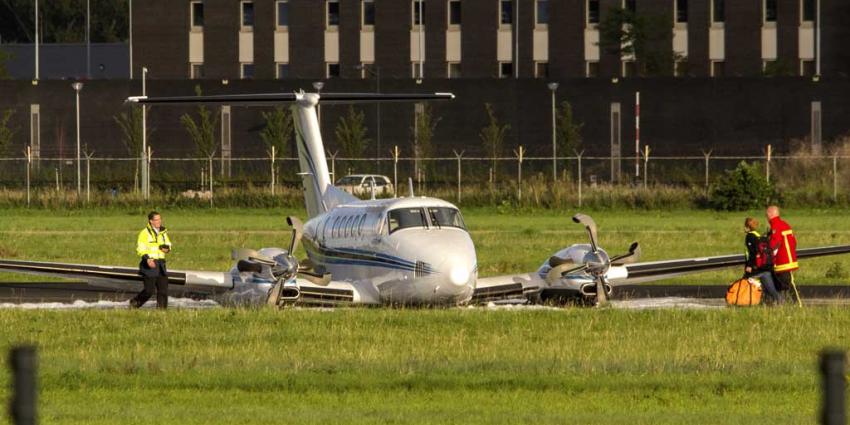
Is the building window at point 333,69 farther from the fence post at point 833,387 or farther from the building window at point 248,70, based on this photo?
the fence post at point 833,387

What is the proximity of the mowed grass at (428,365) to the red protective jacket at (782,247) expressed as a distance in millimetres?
1612

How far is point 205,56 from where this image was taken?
331ft

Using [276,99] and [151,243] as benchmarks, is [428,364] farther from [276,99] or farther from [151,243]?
[276,99]

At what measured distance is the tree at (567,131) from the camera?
8538 cm

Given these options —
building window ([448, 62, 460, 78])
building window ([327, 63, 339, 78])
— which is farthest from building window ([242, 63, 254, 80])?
building window ([448, 62, 460, 78])

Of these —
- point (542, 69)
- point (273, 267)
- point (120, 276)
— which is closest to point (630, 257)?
point (273, 267)

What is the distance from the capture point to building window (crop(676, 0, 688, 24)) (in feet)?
323

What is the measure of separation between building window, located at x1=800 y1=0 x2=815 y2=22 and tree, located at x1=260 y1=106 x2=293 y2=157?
109ft

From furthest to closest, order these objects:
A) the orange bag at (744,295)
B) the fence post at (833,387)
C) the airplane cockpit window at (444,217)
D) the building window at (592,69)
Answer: the building window at (592,69) < the orange bag at (744,295) < the airplane cockpit window at (444,217) < the fence post at (833,387)

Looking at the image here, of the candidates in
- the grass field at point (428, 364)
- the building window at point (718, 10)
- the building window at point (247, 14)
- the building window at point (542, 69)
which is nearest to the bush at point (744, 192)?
the building window at point (718, 10)

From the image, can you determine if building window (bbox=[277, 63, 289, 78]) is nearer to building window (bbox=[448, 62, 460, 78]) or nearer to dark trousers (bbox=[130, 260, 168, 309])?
building window (bbox=[448, 62, 460, 78])

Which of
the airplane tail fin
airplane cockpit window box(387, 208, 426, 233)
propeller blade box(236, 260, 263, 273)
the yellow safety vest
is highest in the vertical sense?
the airplane tail fin

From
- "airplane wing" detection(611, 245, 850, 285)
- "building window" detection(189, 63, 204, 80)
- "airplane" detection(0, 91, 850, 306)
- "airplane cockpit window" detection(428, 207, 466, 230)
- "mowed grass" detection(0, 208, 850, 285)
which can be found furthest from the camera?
"building window" detection(189, 63, 204, 80)

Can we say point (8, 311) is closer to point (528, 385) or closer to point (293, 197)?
point (528, 385)
